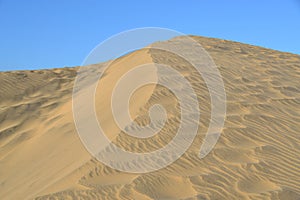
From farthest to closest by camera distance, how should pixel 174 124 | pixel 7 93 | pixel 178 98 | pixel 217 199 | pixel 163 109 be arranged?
pixel 7 93 → pixel 178 98 → pixel 163 109 → pixel 174 124 → pixel 217 199

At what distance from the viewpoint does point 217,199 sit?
5.00 metres

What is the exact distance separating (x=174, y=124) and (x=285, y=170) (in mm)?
2210

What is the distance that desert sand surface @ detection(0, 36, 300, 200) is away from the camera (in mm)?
5328

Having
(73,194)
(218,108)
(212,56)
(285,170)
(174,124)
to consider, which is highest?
(212,56)

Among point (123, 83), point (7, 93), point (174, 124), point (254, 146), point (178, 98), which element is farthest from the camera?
point (7, 93)

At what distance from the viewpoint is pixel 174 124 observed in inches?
286

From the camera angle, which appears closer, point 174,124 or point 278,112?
point 174,124

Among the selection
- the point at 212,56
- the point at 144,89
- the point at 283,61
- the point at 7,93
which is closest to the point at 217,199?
the point at 144,89

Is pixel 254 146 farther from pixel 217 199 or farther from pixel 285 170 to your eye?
pixel 217 199

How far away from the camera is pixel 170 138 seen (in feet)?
22.3

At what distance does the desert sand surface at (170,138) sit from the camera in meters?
5.33

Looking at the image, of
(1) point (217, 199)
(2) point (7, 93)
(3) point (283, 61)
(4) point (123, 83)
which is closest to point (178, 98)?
(4) point (123, 83)

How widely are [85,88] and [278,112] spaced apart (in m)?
6.91

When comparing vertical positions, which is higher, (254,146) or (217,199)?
(254,146)
